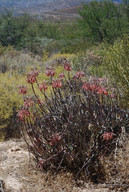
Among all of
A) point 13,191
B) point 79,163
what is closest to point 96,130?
point 79,163

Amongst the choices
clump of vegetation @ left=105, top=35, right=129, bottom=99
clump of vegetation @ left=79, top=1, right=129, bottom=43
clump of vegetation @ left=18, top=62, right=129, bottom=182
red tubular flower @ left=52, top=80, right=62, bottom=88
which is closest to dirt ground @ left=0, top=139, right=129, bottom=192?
clump of vegetation @ left=18, top=62, right=129, bottom=182

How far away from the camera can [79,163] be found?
9.55ft

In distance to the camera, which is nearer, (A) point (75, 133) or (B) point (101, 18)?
(A) point (75, 133)

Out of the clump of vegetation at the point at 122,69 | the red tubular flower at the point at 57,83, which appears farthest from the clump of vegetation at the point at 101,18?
the red tubular flower at the point at 57,83

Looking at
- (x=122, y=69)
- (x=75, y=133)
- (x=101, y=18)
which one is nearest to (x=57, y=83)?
(x=75, y=133)

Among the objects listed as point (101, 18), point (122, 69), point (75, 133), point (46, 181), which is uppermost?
point (101, 18)

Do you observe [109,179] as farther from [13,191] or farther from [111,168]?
[13,191]

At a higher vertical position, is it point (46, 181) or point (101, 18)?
point (101, 18)

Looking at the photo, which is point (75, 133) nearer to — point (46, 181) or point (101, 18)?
point (46, 181)

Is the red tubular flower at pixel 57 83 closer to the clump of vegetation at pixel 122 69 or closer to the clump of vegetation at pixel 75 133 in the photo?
the clump of vegetation at pixel 75 133

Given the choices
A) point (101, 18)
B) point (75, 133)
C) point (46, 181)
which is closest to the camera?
point (46, 181)

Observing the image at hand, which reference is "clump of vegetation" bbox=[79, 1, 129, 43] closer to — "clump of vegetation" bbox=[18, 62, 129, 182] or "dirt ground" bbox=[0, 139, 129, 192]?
"clump of vegetation" bbox=[18, 62, 129, 182]

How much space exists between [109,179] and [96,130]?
58 cm

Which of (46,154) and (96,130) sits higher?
(96,130)
